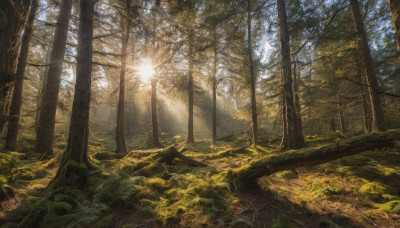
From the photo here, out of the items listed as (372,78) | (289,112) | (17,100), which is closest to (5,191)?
(17,100)

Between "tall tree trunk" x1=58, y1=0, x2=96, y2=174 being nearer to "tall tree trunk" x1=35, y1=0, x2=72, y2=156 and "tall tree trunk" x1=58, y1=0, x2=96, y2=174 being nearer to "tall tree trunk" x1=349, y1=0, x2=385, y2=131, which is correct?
"tall tree trunk" x1=35, y1=0, x2=72, y2=156

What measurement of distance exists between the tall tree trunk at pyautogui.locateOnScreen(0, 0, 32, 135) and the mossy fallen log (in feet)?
18.9

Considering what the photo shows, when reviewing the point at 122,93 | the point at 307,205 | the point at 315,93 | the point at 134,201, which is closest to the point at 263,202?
the point at 307,205

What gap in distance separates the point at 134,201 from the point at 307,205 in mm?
→ 3294

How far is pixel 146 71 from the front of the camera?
9602mm

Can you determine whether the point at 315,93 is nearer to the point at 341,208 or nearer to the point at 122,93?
the point at 341,208

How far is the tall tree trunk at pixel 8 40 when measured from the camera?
10.4 feet

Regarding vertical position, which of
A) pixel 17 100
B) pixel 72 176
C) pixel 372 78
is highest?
pixel 372 78

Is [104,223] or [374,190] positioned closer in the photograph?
[104,223]

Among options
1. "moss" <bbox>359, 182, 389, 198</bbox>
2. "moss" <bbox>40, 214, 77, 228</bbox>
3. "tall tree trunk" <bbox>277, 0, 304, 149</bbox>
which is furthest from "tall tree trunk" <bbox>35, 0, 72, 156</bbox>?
"moss" <bbox>359, 182, 389, 198</bbox>

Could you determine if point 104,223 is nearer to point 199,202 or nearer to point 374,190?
point 199,202

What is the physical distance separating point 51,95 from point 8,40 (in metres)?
4.00

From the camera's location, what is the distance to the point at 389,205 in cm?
256

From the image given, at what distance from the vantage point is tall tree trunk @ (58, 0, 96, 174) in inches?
150
